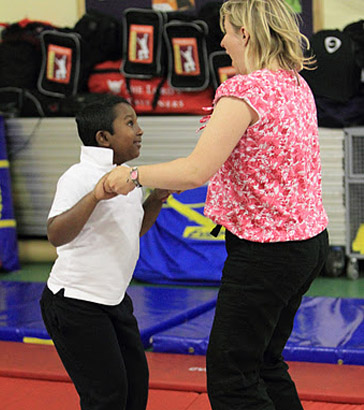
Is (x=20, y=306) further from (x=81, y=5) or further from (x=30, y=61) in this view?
(x=81, y=5)

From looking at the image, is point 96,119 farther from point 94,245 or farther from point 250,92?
point 250,92

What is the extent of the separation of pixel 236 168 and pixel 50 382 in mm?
1911

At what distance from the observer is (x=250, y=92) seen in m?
2.36

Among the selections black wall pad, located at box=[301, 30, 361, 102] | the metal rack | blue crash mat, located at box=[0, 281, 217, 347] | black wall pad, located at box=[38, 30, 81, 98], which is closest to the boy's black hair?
blue crash mat, located at box=[0, 281, 217, 347]

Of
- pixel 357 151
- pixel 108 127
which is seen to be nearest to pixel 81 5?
pixel 357 151

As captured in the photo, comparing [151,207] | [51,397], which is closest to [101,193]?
[151,207]

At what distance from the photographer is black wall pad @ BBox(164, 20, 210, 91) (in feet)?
22.0

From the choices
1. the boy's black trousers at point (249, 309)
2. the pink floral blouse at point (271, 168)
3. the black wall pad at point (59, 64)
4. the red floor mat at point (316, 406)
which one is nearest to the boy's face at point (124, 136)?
the pink floral blouse at point (271, 168)

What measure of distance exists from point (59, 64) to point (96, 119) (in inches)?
181

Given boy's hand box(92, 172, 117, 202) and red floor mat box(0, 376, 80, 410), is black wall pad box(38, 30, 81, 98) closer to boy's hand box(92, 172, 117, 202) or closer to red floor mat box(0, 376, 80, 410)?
red floor mat box(0, 376, 80, 410)

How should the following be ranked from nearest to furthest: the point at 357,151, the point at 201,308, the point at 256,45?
the point at 256,45, the point at 201,308, the point at 357,151

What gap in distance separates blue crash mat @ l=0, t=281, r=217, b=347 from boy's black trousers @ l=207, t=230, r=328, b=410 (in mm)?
2007

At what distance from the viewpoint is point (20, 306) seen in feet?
17.1

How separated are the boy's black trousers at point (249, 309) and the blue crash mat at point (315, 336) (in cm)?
157
